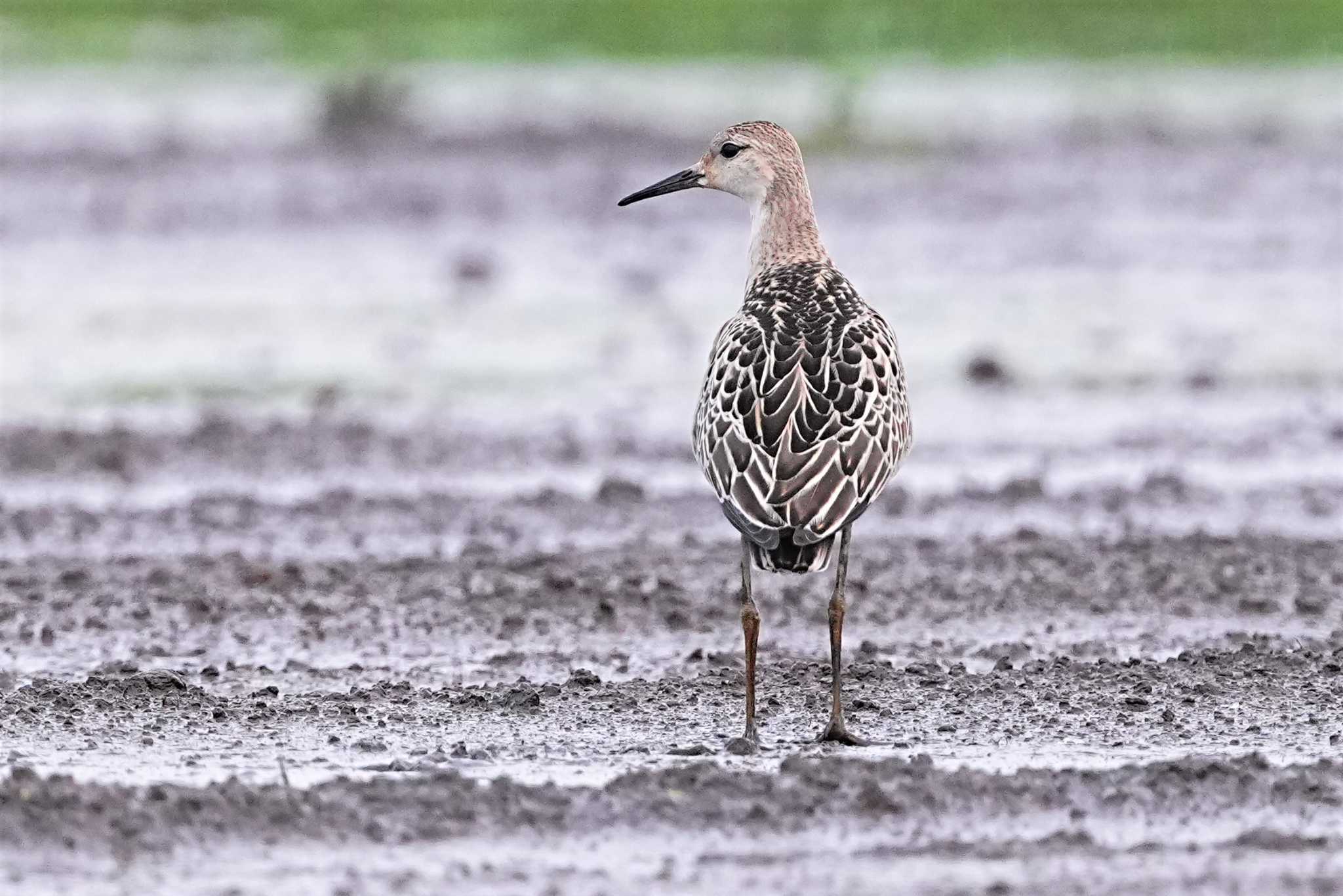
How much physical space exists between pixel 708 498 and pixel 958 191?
42.5 ft

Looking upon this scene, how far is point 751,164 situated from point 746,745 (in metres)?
2.84

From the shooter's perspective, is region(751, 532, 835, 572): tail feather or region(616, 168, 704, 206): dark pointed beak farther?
region(616, 168, 704, 206): dark pointed beak

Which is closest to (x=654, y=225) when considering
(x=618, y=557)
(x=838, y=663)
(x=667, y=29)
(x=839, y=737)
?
(x=618, y=557)

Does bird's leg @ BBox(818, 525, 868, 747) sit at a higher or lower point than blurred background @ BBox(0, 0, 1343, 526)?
lower

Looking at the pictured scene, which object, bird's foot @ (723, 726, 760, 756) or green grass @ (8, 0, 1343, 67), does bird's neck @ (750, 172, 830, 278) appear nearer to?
bird's foot @ (723, 726, 760, 756)

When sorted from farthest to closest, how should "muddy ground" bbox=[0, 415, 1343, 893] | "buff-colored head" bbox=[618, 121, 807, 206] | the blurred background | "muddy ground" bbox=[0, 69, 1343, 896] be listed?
the blurred background, "buff-colored head" bbox=[618, 121, 807, 206], "muddy ground" bbox=[0, 69, 1343, 896], "muddy ground" bbox=[0, 415, 1343, 893]

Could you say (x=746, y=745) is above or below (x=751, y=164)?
below

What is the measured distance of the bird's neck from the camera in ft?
28.5

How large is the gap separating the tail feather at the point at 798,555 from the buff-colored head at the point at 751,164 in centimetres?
233

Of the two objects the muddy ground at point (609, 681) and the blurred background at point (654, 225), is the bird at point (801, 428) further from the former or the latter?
the blurred background at point (654, 225)

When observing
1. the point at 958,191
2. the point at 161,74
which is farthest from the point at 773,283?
the point at 161,74

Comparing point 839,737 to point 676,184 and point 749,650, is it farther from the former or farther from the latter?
point 676,184

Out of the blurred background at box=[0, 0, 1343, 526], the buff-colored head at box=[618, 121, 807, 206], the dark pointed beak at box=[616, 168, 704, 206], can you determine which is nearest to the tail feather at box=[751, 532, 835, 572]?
the buff-colored head at box=[618, 121, 807, 206]

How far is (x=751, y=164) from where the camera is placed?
29.0 feet
